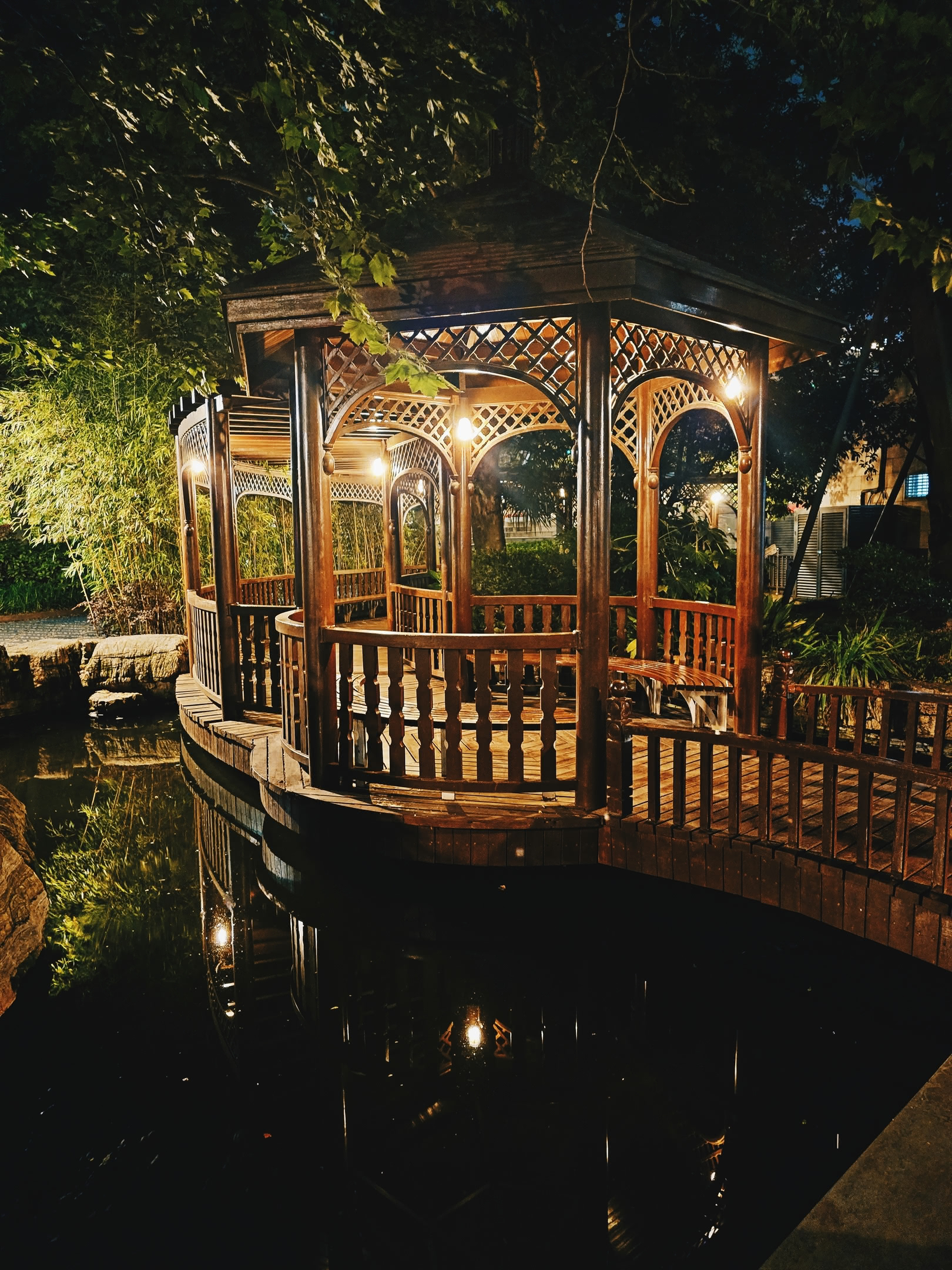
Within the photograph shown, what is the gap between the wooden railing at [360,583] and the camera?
584 inches

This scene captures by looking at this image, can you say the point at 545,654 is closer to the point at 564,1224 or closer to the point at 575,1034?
the point at 575,1034

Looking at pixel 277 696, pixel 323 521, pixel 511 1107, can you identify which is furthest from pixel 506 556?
pixel 511 1107

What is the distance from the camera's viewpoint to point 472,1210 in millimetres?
2816

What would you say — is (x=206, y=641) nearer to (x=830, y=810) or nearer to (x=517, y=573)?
(x=517, y=573)

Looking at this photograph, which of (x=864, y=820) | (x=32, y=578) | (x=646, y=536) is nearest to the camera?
(x=864, y=820)

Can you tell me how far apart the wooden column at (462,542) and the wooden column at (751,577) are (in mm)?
3010

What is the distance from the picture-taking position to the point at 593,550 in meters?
4.91

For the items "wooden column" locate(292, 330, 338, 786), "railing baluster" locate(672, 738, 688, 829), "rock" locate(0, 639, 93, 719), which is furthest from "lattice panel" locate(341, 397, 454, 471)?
"rock" locate(0, 639, 93, 719)

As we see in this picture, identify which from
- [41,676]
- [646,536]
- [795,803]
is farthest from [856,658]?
[41,676]

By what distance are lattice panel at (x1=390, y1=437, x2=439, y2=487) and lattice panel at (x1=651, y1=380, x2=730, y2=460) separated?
2.50 metres

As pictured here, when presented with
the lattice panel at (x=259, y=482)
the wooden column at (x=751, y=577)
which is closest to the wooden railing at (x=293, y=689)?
the wooden column at (x=751, y=577)

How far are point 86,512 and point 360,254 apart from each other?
11140 millimetres

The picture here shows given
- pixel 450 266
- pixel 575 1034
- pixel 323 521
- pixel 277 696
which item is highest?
pixel 450 266

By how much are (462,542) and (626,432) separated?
2030 millimetres
